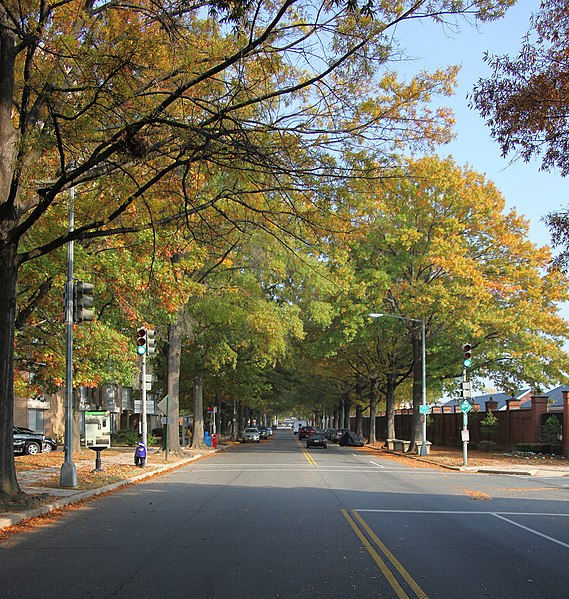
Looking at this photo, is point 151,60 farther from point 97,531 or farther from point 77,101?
point 97,531

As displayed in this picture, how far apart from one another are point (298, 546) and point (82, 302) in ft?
33.5

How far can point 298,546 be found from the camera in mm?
9922

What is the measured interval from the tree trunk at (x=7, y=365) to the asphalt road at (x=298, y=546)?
1446mm

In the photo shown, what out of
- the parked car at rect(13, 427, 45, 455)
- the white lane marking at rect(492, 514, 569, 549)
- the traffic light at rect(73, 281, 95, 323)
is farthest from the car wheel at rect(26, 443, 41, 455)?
the white lane marking at rect(492, 514, 569, 549)

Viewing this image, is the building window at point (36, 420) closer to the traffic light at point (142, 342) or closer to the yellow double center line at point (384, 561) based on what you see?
the traffic light at point (142, 342)

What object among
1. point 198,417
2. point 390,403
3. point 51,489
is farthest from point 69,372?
point 390,403

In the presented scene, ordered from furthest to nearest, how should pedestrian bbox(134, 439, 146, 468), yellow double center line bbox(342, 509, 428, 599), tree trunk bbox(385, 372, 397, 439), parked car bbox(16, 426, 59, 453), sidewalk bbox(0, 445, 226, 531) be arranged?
tree trunk bbox(385, 372, 397, 439) → parked car bbox(16, 426, 59, 453) → pedestrian bbox(134, 439, 146, 468) → sidewalk bbox(0, 445, 226, 531) → yellow double center line bbox(342, 509, 428, 599)

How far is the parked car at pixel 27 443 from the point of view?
33750mm

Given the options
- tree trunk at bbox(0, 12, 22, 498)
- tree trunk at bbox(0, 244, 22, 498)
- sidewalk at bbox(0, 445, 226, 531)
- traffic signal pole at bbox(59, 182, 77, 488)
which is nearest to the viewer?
sidewalk at bbox(0, 445, 226, 531)

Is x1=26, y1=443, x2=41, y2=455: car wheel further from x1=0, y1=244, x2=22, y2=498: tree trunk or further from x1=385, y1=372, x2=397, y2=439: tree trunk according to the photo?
x1=385, y1=372, x2=397, y2=439: tree trunk

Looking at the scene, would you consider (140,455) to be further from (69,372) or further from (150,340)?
(69,372)

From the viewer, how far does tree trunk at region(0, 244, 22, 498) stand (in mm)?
13438

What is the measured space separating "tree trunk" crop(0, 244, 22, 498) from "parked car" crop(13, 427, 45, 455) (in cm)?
2120

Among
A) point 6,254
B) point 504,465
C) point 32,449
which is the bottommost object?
point 504,465
